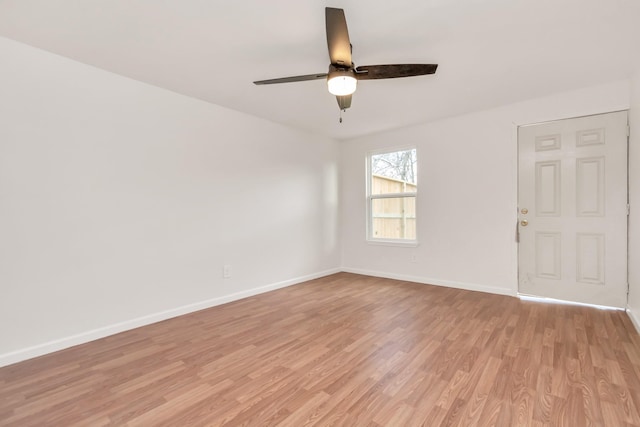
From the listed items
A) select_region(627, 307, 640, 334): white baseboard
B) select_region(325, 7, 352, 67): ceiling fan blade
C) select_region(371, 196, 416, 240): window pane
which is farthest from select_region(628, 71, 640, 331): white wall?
select_region(325, 7, 352, 67): ceiling fan blade

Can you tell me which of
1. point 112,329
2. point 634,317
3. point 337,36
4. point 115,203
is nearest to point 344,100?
point 337,36

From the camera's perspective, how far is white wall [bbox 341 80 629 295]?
3.41 m

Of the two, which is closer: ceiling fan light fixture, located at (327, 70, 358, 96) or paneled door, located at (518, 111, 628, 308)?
ceiling fan light fixture, located at (327, 70, 358, 96)

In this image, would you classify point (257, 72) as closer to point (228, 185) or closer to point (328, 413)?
point (228, 185)

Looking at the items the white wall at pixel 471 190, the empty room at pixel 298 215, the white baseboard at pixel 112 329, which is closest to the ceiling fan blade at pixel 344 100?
the empty room at pixel 298 215

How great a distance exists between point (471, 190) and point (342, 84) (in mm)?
2726

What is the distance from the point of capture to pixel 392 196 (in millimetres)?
4754

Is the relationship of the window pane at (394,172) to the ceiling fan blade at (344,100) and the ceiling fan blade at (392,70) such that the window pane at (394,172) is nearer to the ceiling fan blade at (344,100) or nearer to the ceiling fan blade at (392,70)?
the ceiling fan blade at (344,100)

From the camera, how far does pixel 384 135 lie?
186 inches

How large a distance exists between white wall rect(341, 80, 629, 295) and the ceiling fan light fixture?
2.57 m

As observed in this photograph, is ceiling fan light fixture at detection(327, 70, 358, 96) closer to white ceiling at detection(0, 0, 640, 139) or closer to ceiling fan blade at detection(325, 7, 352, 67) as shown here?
ceiling fan blade at detection(325, 7, 352, 67)

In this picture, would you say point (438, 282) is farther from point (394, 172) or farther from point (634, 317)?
point (634, 317)

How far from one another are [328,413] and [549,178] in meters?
3.48

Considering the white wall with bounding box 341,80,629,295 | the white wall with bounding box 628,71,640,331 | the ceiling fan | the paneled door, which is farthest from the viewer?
the white wall with bounding box 341,80,629,295
